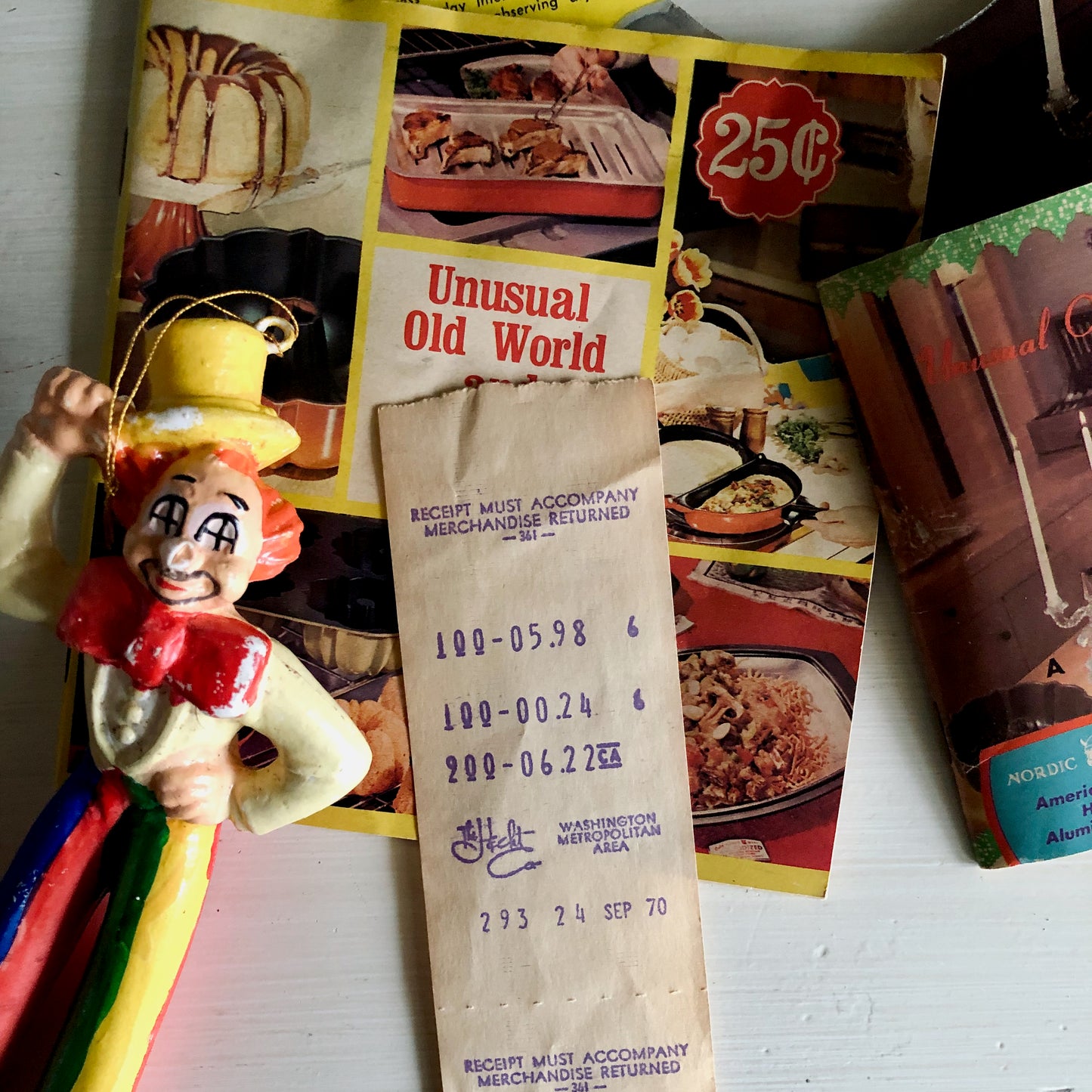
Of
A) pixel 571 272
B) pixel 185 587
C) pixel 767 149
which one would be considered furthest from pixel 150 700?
pixel 767 149

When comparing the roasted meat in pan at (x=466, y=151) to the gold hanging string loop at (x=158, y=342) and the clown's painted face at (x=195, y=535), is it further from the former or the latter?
the clown's painted face at (x=195, y=535)

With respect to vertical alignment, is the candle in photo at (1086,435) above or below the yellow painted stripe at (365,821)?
above

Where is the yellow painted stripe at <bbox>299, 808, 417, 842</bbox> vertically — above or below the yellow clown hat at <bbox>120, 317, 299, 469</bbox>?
below

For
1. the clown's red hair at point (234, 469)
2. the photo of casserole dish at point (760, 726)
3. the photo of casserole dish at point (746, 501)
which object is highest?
the photo of casserole dish at point (746, 501)

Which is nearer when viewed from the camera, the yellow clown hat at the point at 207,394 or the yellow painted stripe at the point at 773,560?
the yellow clown hat at the point at 207,394

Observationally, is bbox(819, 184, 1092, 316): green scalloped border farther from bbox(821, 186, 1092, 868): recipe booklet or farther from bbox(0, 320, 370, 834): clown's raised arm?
bbox(0, 320, 370, 834): clown's raised arm

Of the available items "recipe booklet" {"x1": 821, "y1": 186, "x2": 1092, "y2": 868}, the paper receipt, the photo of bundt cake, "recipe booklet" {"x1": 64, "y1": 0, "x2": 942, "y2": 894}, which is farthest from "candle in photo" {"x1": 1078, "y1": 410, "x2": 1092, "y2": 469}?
the photo of bundt cake

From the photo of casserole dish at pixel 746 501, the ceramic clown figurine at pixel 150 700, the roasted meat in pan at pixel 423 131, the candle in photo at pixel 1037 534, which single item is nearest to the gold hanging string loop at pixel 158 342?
the ceramic clown figurine at pixel 150 700
